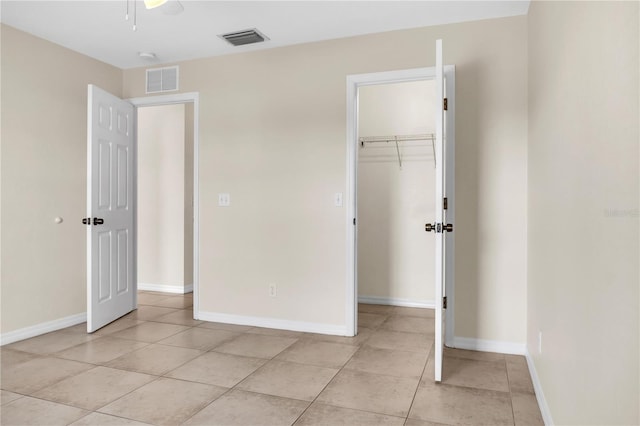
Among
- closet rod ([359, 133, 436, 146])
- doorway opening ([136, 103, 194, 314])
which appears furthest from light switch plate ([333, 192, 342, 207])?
doorway opening ([136, 103, 194, 314])

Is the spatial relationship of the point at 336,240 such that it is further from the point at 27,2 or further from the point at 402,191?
the point at 27,2

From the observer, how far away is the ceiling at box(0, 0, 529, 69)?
2.96m

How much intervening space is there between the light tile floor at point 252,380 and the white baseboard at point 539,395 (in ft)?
0.13

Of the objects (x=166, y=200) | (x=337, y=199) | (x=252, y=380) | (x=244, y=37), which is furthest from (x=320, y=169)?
(x=166, y=200)

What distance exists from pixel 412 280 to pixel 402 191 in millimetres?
970

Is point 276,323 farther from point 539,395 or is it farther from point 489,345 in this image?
point 539,395

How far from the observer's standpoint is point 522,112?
3061 millimetres

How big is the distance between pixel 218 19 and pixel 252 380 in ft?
8.42

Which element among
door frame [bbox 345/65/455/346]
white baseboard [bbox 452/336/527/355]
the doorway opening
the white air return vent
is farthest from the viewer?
the doorway opening

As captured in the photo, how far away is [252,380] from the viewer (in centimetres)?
258

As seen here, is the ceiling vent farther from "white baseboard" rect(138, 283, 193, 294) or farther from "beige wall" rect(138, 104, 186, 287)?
"white baseboard" rect(138, 283, 193, 294)

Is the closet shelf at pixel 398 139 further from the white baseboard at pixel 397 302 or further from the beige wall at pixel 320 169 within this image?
the white baseboard at pixel 397 302

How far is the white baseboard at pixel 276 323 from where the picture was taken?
3570 millimetres

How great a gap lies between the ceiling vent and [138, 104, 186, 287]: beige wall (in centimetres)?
193
